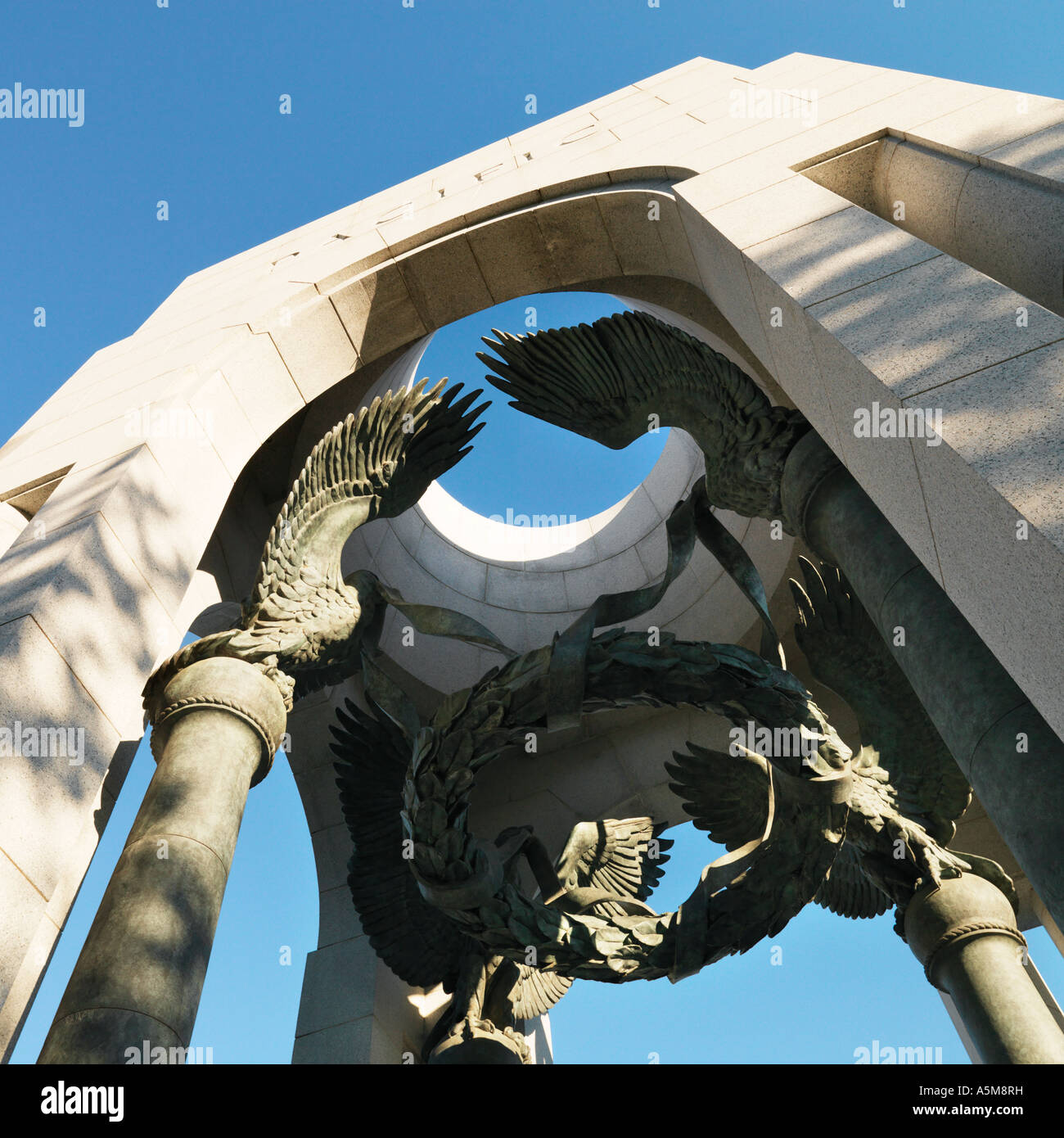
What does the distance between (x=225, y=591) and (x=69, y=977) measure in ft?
17.2

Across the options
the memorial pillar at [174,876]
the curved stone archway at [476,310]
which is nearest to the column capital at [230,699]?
the memorial pillar at [174,876]

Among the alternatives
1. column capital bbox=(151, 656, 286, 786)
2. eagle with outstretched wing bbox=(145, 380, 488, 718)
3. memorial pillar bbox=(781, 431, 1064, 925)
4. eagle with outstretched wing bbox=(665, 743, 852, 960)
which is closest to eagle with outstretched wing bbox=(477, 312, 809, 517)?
memorial pillar bbox=(781, 431, 1064, 925)

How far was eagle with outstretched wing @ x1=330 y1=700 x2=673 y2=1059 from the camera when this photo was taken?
867cm

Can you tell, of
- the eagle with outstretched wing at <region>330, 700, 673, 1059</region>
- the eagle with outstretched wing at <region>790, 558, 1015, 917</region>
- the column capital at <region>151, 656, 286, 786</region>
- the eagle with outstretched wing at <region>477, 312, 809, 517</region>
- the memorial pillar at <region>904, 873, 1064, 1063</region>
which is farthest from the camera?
the eagle with outstretched wing at <region>330, 700, 673, 1059</region>

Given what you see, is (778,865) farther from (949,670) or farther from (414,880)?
(414,880)

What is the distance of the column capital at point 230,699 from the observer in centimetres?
642

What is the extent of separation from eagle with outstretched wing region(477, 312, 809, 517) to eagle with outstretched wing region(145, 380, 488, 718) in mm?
968

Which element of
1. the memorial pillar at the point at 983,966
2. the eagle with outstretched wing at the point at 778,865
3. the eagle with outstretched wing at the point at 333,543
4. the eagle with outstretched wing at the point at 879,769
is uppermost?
the eagle with outstretched wing at the point at 333,543

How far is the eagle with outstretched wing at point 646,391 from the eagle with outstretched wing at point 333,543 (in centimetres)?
97

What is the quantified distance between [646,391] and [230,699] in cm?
374

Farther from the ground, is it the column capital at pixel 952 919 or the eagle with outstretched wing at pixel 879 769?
the eagle with outstretched wing at pixel 879 769

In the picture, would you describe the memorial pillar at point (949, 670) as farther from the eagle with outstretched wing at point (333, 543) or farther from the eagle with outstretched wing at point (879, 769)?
the eagle with outstretched wing at point (333, 543)

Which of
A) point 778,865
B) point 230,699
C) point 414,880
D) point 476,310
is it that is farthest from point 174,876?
point 476,310

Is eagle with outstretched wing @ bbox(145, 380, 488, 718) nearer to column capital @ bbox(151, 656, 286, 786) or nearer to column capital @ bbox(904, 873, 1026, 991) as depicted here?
column capital @ bbox(151, 656, 286, 786)
